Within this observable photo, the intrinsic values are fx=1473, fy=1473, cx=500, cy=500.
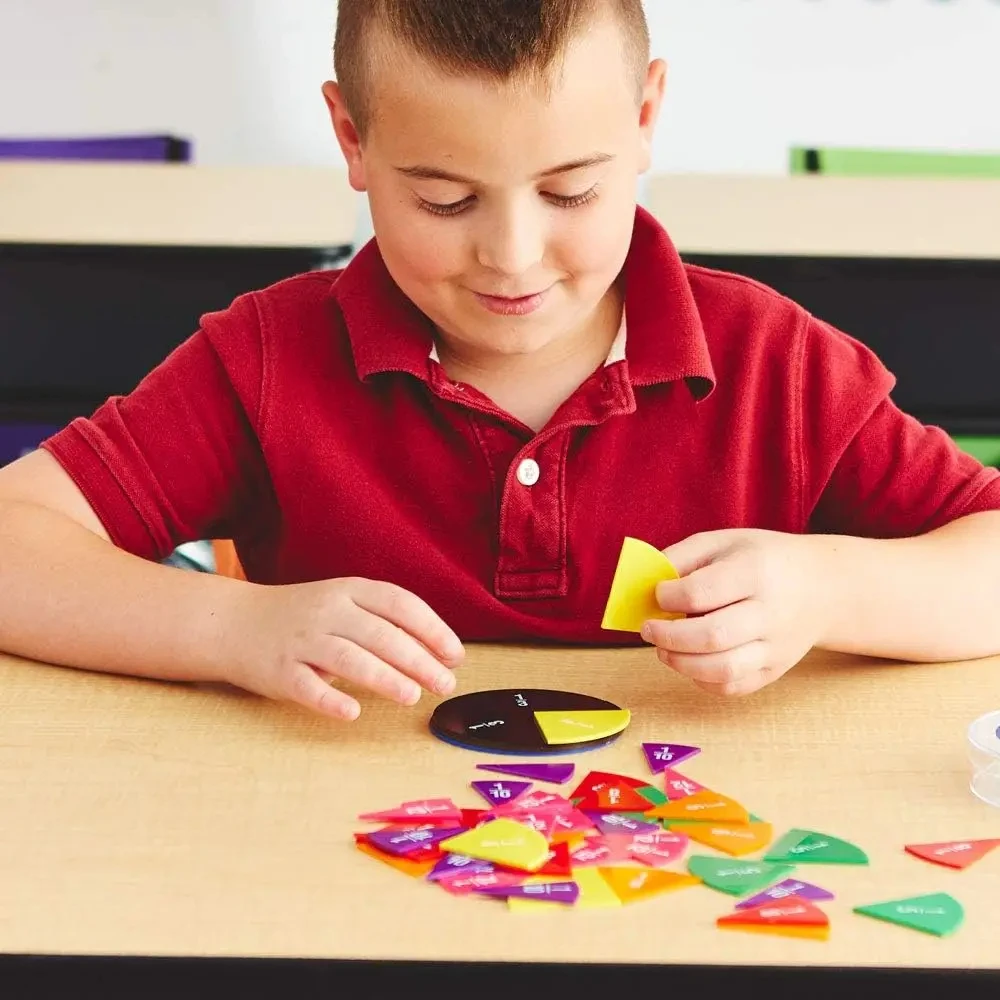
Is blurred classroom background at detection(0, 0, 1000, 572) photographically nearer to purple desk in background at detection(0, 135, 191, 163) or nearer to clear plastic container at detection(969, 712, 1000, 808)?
purple desk in background at detection(0, 135, 191, 163)

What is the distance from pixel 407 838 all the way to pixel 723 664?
245mm

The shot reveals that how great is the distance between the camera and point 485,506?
3.58 ft

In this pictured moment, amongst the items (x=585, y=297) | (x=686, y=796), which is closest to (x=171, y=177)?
(x=585, y=297)

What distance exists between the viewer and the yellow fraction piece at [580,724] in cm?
78

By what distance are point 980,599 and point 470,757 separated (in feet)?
1.27

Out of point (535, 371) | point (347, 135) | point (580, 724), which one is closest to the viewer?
point (580, 724)

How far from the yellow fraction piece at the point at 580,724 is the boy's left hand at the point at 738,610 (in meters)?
0.05

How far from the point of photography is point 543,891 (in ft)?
1.97

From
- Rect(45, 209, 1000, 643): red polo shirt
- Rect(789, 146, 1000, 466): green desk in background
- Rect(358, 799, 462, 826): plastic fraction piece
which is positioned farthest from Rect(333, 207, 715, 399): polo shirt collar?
Rect(789, 146, 1000, 466): green desk in background

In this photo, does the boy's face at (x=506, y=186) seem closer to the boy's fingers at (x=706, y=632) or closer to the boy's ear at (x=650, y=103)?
the boy's ear at (x=650, y=103)

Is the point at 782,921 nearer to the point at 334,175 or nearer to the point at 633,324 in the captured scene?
the point at 633,324

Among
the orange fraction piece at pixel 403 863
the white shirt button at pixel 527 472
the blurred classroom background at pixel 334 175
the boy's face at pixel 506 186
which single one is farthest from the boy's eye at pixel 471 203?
the blurred classroom background at pixel 334 175

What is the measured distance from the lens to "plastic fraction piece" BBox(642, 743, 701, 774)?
75 cm

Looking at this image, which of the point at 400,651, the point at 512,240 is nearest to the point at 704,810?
the point at 400,651
